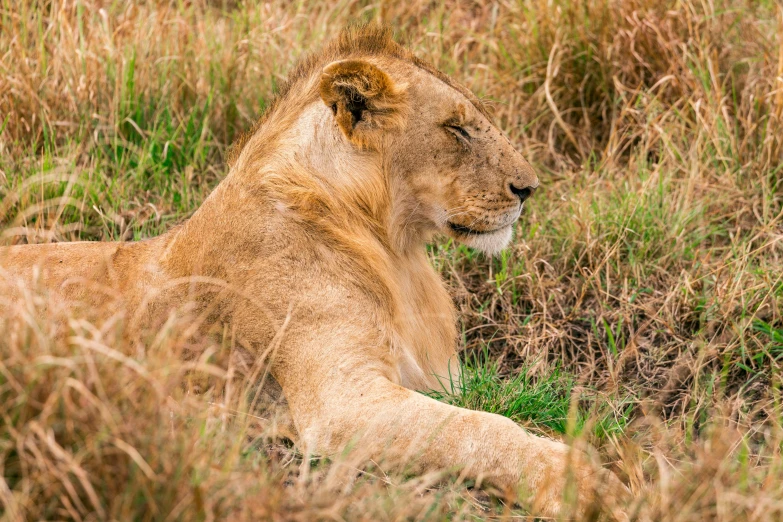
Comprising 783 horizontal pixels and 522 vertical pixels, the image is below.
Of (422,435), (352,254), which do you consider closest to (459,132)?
(352,254)

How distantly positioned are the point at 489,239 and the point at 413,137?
19.7 inches

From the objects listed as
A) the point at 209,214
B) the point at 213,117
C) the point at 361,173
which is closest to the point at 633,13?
the point at 213,117

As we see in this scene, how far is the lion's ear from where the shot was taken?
12.2 feet

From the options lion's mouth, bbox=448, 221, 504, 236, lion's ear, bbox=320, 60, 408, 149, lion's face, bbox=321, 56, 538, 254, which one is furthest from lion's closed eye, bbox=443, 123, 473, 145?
lion's mouth, bbox=448, 221, 504, 236

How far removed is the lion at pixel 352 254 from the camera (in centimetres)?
335

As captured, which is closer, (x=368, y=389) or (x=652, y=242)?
(x=368, y=389)

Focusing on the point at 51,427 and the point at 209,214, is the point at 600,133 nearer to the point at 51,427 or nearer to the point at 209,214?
the point at 209,214

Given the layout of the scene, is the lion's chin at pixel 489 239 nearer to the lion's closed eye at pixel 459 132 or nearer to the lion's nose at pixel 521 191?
the lion's nose at pixel 521 191

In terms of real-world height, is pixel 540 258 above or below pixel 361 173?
below

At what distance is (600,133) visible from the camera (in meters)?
6.16

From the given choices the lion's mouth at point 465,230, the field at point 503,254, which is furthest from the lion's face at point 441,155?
the field at point 503,254

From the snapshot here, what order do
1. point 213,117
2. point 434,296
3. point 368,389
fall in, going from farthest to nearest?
point 213,117 → point 434,296 → point 368,389

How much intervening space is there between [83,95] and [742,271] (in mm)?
3446

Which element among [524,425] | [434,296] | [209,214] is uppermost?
[209,214]
